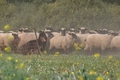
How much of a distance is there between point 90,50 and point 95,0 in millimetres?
10207

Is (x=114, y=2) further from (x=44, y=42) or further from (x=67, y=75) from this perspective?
(x=67, y=75)

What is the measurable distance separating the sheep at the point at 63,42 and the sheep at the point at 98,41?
0.92 meters

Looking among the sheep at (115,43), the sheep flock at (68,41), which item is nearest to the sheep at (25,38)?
the sheep flock at (68,41)

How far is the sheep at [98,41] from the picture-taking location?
26.8 m

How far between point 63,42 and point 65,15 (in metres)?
8.90

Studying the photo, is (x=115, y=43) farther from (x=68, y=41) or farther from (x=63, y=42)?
(x=63, y=42)

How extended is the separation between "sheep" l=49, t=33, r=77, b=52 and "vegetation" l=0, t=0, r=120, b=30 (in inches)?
306

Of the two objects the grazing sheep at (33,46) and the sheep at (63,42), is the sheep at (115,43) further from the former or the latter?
the grazing sheep at (33,46)

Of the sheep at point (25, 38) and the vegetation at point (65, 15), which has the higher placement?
the sheep at point (25, 38)

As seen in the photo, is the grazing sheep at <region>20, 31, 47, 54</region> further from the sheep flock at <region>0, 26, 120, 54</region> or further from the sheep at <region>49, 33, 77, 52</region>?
the sheep at <region>49, 33, 77, 52</region>

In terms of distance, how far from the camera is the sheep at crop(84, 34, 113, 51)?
87.8 ft

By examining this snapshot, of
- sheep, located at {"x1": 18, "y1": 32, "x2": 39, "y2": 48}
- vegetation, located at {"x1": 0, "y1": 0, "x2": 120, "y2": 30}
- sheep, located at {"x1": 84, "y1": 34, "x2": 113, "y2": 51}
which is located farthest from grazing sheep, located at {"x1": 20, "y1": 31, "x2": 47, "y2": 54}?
vegetation, located at {"x1": 0, "y1": 0, "x2": 120, "y2": 30}

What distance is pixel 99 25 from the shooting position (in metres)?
36.1

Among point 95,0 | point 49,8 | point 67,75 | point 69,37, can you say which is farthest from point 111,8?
point 67,75
